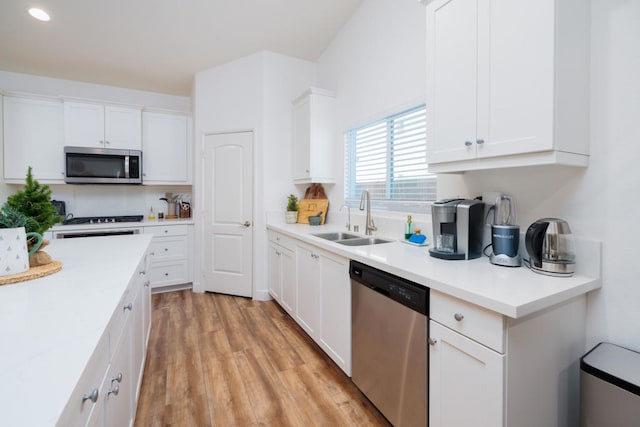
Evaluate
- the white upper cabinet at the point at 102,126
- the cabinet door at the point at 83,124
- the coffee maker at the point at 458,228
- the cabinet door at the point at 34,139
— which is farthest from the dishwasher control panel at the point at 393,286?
the cabinet door at the point at 34,139

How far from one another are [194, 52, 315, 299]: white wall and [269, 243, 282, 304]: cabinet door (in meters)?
0.15

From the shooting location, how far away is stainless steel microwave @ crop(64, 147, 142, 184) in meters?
3.53

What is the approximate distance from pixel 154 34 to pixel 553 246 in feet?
12.5

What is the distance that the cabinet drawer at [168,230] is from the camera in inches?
146

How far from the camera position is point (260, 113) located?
3533 millimetres

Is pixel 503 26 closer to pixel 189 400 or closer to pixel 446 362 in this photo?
pixel 446 362

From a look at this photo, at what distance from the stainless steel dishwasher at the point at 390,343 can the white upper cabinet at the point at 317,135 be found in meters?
1.68

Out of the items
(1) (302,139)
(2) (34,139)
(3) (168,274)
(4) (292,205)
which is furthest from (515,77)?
(2) (34,139)

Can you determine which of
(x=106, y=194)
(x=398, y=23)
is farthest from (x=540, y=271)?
(x=106, y=194)

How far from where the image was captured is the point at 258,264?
354cm

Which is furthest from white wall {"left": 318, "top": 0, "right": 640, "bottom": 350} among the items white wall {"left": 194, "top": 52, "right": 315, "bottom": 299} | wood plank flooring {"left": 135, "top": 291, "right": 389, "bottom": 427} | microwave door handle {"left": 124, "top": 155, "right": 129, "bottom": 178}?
microwave door handle {"left": 124, "top": 155, "right": 129, "bottom": 178}

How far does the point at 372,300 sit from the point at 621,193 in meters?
1.18

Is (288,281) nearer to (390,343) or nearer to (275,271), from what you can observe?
(275,271)

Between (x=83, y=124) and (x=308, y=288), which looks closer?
(x=308, y=288)
